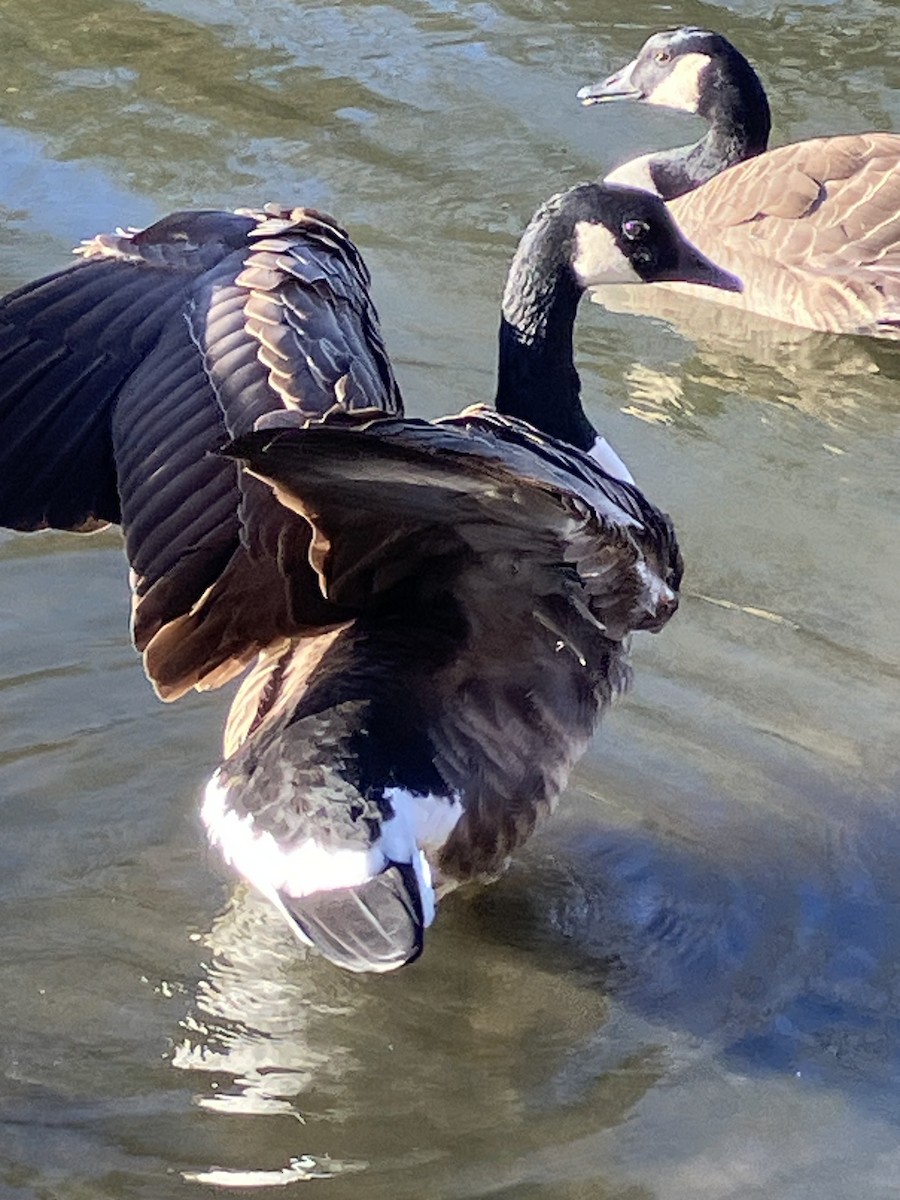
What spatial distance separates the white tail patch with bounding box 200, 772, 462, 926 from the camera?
3389mm

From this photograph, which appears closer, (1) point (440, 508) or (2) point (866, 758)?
(1) point (440, 508)

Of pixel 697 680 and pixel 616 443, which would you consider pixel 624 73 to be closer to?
pixel 616 443

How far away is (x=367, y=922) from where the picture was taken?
3277 mm

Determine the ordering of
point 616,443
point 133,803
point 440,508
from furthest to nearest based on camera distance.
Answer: point 616,443
point 133,803
point 440,508

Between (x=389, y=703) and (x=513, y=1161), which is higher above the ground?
(x=389, y=703)

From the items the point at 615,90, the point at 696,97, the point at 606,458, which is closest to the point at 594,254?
the point at 606,458

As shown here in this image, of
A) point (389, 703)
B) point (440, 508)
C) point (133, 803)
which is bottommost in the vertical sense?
point (133, 803)

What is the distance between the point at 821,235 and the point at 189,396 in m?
4.19

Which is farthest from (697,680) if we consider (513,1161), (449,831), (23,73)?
(23,73)

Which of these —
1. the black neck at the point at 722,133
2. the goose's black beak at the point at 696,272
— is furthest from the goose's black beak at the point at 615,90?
the goose's black beak at the point at 696,272

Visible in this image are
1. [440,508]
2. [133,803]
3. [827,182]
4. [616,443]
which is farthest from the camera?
[827,182]

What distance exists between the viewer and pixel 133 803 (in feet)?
14.6

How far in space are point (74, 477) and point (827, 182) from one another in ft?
14.0

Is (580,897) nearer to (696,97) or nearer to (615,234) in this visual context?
(615,234)
